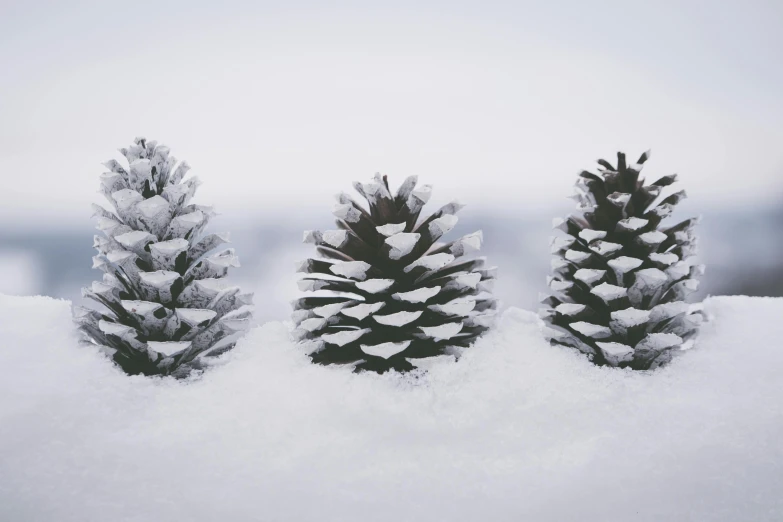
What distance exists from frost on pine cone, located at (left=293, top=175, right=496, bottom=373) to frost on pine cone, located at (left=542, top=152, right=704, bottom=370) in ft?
0.79

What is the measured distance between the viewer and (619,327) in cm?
121

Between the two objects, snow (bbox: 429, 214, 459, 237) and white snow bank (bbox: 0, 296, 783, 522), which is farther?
snow (bbox: 429, 214, 459, 237)

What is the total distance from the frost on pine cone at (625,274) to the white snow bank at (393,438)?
63mm

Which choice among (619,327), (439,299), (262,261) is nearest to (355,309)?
(439,299)

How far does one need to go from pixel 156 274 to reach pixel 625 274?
3.37 ft

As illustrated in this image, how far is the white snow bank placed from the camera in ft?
2.75

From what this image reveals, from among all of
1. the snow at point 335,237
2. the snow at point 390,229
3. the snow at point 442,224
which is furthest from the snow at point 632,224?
the snow at point 335,237

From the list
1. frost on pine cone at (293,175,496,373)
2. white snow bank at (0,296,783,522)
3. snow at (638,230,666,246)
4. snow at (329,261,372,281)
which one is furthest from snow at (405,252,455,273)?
snow at (638,230,666,246)

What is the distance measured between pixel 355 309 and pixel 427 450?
33 centimetres

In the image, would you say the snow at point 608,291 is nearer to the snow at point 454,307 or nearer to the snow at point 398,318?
the snow at point 454,307

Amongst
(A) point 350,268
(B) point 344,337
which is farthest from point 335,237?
(B) point 344,337

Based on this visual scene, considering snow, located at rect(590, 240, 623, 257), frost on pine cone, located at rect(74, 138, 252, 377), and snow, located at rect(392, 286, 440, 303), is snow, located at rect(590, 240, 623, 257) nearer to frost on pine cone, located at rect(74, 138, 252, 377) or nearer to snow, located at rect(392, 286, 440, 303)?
snow, located at rect(392, 286, 440, 303)

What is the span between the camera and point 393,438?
973 mm

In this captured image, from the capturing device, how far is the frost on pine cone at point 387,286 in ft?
3.73
